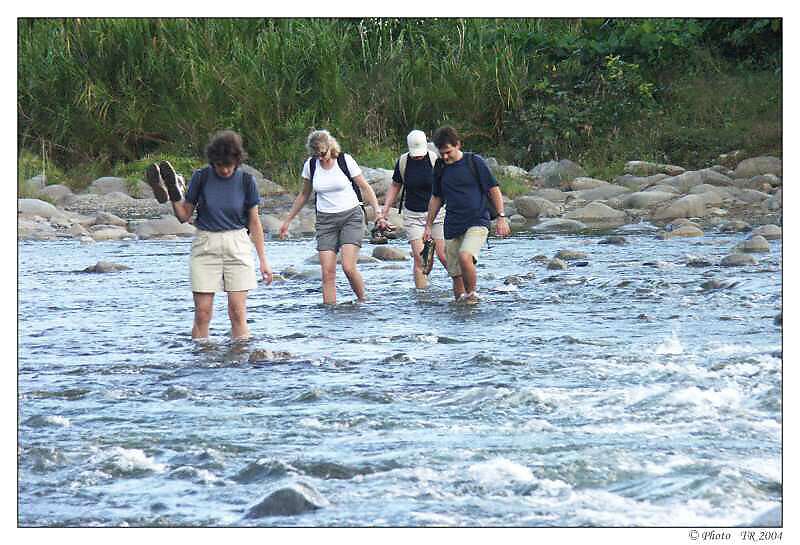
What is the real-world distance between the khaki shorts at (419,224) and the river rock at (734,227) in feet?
24.0

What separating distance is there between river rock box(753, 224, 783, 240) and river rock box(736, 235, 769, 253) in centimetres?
91

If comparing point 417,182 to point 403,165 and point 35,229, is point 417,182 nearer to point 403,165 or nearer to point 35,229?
point 403,165

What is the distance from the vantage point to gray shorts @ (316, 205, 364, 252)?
11352mm

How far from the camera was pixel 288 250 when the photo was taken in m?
17.9

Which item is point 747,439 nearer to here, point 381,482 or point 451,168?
point 381,482

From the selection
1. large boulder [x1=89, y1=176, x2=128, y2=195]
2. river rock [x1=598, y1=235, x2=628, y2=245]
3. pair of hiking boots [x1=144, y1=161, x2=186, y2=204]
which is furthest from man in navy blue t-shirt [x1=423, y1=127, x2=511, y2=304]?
large boulder [x1=89, y1=176, x2=128, y2=195]

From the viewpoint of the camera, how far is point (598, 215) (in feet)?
66.9

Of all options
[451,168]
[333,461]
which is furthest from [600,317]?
[333,461]

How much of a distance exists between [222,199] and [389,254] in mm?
7362

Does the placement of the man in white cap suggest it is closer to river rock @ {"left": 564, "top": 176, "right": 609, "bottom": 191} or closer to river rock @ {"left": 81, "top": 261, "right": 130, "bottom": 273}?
river rock @ {"left": 81, "top": 261, "right": 130, "bottom": 273}

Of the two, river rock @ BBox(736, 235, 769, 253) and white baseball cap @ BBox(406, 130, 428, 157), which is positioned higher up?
white baseball cap @ BBox(406, 130, 428, 157)

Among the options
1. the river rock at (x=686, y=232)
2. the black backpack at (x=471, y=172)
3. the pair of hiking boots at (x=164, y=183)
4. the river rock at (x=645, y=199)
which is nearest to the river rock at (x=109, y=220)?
the river rock at (x=645, y=199)
